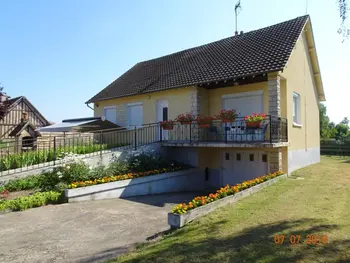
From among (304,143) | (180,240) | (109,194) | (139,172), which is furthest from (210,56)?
(180,240)

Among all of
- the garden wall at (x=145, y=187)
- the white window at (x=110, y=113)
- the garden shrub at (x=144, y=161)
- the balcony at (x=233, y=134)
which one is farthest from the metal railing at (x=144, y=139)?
the white window at (x=110, y=113)

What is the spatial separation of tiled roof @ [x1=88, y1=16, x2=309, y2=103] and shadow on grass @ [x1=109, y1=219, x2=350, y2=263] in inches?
312

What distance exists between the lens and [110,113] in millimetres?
20172

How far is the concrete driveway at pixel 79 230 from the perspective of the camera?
540cm

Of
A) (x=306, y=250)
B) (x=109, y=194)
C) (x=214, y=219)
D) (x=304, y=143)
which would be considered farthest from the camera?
(x=304, y=143)

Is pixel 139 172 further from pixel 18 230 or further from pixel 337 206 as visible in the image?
pixel 337 206

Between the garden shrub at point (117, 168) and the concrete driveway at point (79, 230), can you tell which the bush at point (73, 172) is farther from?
the concrete driveway at point (79, 230)

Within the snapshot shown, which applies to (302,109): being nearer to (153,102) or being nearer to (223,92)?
(223,92)

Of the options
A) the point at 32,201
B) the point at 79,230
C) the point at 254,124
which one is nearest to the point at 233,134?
the point at 254,124

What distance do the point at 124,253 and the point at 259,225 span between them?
2845mm

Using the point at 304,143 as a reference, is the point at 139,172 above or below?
below

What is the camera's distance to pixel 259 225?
18.6 feet

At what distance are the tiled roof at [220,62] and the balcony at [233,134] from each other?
2276 millimetres

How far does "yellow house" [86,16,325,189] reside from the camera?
11.9 metres
